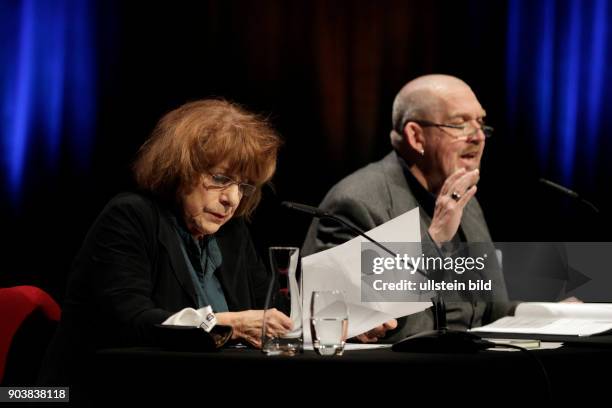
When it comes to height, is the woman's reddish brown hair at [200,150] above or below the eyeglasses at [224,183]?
above

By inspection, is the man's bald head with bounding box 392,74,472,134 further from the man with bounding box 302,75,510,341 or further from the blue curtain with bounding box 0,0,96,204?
the blue curtain with bounding box 0,0,96,204

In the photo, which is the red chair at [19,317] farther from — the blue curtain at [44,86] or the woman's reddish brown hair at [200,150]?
the blue curtain at [44,86]

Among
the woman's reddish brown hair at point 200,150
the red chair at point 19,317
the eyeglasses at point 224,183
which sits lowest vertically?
the red chair at point 19,317

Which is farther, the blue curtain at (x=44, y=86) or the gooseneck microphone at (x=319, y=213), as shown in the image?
the blue curtain at (x=44, y=86)

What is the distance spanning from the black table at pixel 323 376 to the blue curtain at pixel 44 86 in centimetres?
185

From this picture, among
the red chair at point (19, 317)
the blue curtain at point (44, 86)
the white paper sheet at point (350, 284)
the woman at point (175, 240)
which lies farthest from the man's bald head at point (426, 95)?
the red chair at point (19, 317)

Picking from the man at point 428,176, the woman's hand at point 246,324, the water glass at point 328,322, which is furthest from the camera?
the man at point 428,176

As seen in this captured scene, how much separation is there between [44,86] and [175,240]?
4.52 ft

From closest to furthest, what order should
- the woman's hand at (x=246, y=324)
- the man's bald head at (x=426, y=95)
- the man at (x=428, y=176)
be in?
the woman's hand at (x=246, y=324)
the man at (x=428, y=176)
the man's bald head at (x=426, y=95)

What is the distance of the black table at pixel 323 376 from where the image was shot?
4.38ft

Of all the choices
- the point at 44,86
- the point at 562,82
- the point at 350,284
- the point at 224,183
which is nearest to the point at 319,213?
the point at 350,284

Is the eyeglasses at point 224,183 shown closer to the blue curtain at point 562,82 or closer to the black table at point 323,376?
the black table at point 323,376

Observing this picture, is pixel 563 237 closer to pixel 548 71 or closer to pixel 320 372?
pixel 548 71

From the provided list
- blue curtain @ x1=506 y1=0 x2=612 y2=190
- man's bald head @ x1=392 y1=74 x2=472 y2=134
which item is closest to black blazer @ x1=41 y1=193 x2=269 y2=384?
man's bald head @ x1=392 y1=74 x2=472 y2=134
